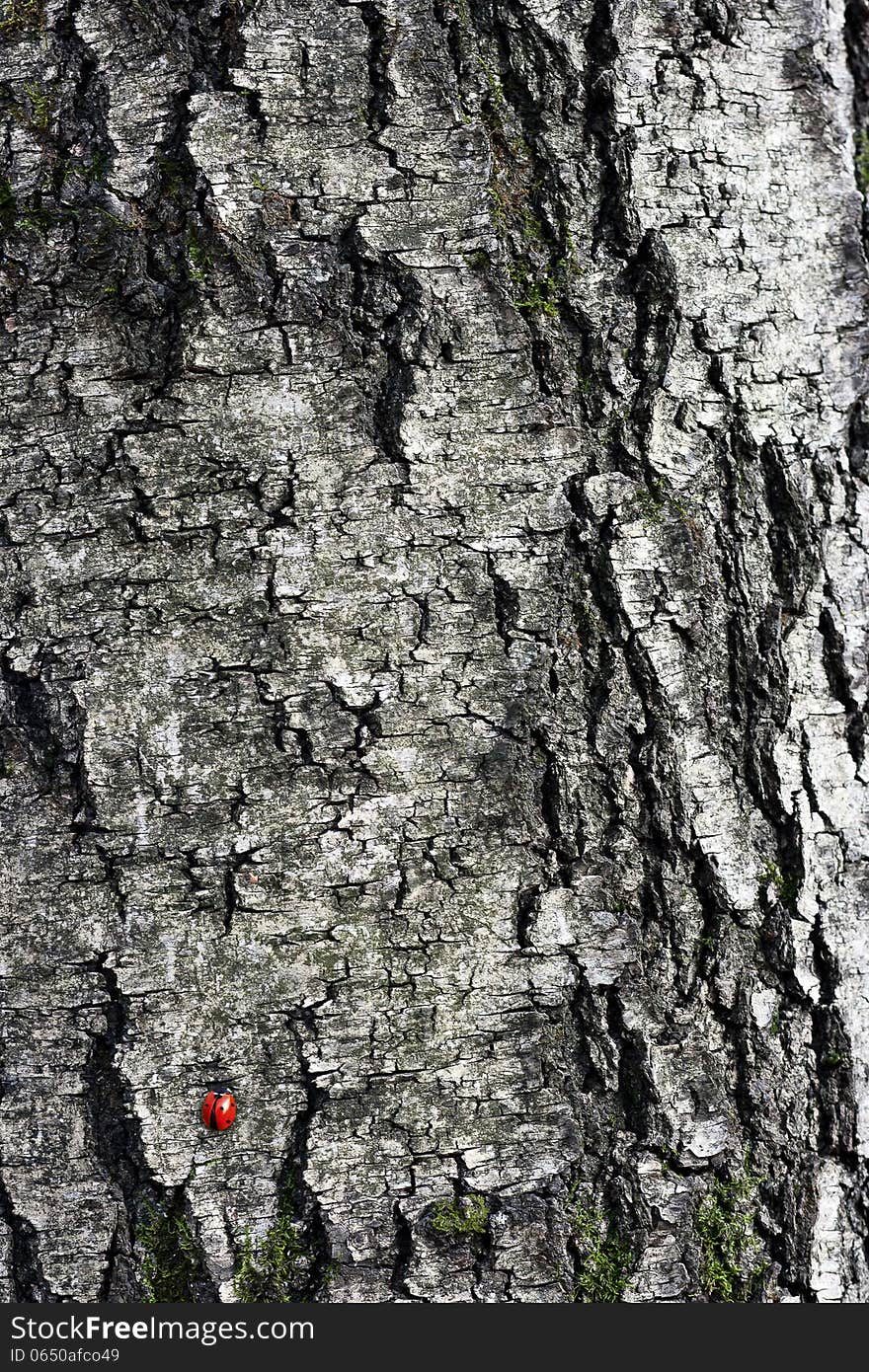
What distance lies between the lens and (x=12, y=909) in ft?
5.25

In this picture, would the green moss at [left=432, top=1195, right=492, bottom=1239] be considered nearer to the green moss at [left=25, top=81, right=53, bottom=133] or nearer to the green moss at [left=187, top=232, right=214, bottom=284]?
the green moss at [left=187, top=232, right=214, bottom=284]

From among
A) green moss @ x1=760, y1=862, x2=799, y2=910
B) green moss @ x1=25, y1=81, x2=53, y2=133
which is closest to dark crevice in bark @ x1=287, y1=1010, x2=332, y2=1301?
green moss @ x1=760, y1=862, x2=799, y2=910

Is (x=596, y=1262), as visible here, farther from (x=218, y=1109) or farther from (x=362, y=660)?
(x=362, y=660)

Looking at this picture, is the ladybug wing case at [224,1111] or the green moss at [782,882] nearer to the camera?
the ladybug wing case at [224,1111]

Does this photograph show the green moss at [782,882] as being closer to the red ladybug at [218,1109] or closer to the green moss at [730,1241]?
the green moss at [730,1241]

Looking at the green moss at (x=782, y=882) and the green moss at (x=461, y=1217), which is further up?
the green moss at (x=782, y=882)

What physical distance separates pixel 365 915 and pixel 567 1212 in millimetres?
582

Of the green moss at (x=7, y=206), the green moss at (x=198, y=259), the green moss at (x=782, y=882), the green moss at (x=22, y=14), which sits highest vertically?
the green moss at (x=22, y=14)

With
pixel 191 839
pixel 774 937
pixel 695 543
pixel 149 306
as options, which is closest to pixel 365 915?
pixel 191 839

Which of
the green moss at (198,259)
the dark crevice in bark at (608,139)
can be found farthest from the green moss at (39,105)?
the dark crevice in bark at (608,139)

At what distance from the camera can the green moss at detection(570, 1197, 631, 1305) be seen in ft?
5.29

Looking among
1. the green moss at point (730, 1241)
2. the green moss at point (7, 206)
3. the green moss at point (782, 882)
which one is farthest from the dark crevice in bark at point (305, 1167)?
the green moss at point (7, 206)

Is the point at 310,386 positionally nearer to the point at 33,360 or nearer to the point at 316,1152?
the point at 33,360

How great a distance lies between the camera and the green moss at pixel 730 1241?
1641 millimetres
